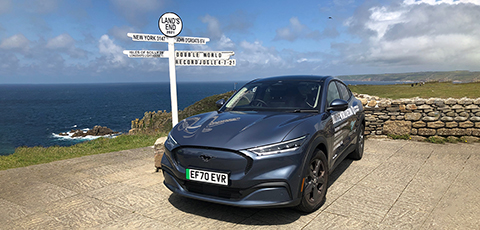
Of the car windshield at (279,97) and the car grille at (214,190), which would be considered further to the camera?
the car windshield at (279,97)

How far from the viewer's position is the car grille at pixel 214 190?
10.4 ft

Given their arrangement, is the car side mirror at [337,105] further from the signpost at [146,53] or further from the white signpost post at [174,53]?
the signpost at [146,53]

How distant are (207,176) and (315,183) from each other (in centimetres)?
126

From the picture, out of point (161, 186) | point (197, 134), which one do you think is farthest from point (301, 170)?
point (161, 186)

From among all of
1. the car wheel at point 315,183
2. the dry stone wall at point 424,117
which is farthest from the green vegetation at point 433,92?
the car wheel at point 315,183

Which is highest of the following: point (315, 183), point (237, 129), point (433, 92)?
point (237, 129)

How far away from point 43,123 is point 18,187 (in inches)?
2025

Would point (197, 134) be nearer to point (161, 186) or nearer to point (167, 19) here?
point (161, 186)

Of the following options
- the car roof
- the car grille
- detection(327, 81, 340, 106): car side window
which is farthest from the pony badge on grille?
the car roof

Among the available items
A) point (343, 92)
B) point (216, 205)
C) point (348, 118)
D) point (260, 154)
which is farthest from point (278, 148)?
point (343, 92)

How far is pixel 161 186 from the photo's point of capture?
462 centimetres

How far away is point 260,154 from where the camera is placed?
3082mm

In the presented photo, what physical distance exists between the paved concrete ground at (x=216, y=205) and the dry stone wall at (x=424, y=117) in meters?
2.29

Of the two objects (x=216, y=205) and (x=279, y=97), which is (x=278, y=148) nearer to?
(x=216, y=205)
